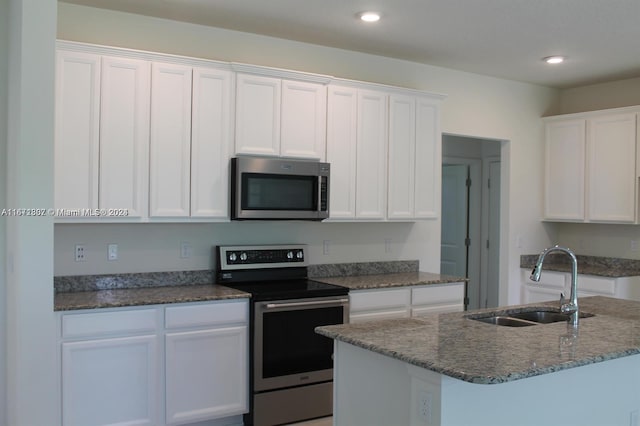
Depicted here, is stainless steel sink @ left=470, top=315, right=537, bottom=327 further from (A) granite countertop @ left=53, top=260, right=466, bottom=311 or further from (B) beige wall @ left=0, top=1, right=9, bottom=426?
(B) beige wall @ left=0, top=1, right=9, bottom=426

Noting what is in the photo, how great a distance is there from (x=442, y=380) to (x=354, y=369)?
615 millimetres

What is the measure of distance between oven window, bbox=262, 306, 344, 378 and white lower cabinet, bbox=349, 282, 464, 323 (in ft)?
0.69

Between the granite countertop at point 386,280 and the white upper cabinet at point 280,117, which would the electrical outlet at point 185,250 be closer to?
the white upper cabinet at point 280,117

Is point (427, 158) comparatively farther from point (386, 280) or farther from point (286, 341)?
point (286, 341)

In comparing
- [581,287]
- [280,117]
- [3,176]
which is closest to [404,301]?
[280,117]

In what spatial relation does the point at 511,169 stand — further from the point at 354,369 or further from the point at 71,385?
the point at 71,385

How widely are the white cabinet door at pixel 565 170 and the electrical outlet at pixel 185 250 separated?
370 centimetres

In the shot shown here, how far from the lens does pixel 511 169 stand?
19.1 ft

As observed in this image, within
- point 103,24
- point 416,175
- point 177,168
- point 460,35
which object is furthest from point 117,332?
point 460,35

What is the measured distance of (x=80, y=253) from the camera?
3.76 meters

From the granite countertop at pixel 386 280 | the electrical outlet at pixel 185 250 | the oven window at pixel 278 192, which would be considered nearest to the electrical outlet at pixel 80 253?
the electrical outlet at pixel 185 250

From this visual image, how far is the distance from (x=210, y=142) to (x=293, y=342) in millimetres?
1386

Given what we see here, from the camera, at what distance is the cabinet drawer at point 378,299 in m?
4.15

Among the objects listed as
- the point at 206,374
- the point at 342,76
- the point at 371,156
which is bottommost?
the point at 206,374
